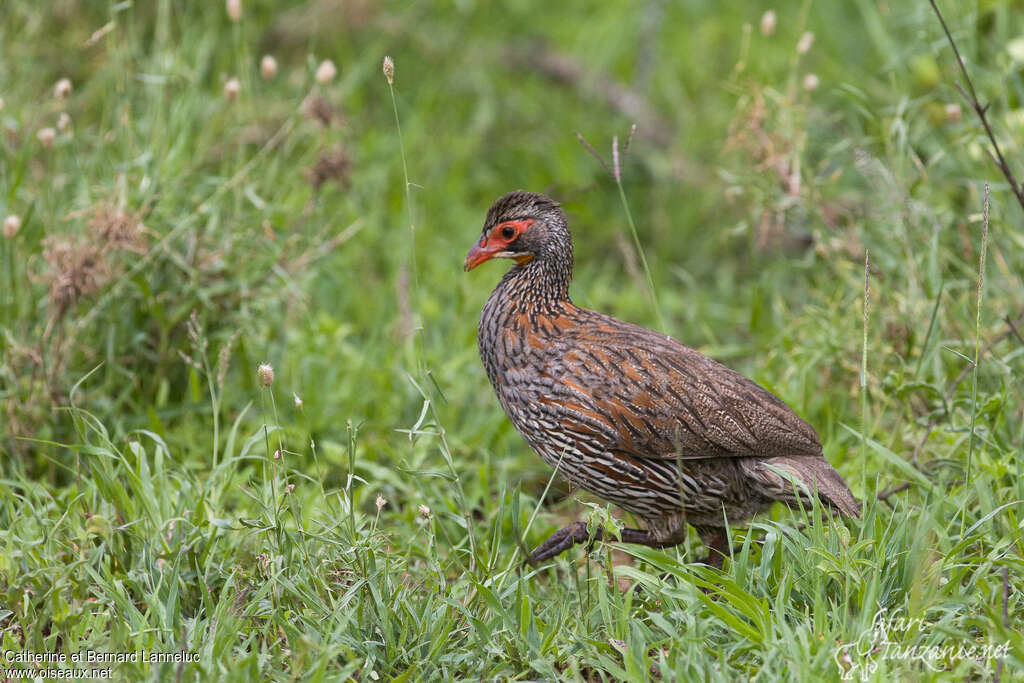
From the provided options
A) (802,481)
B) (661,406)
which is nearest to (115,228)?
(661,406)

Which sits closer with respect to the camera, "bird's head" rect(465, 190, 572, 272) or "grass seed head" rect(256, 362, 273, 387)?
"grass seed head" rect(256, 362, 273, 387)

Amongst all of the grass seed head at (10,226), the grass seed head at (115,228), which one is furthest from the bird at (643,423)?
the grass seed head at (10,226)

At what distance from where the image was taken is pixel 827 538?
3.62 metres

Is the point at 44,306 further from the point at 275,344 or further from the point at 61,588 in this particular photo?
the point at 61,588

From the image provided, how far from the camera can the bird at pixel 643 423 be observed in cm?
397

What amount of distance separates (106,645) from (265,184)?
2.43 m

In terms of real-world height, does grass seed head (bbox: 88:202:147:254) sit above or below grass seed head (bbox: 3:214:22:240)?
below

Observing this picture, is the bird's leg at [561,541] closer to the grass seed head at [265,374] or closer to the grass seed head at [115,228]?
the grass seed head at [265,374]

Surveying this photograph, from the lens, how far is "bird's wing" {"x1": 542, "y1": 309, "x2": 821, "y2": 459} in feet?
13.0

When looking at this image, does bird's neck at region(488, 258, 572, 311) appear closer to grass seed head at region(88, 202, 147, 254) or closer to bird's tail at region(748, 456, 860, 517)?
bird's tail at region(748, 456, 860, 517)

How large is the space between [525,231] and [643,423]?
873 mm

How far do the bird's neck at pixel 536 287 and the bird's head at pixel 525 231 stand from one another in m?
0.03

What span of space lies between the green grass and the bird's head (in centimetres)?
27

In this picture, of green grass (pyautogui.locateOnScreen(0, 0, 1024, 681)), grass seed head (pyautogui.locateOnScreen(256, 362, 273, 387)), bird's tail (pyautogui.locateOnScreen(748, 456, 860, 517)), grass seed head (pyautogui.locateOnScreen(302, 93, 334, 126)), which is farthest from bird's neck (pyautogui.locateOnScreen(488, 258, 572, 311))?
grass seed head (pyautogui.locateOnScreen(302, 93, 334, 126))
